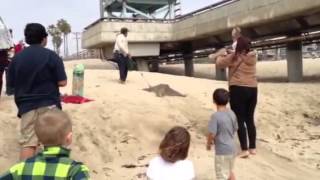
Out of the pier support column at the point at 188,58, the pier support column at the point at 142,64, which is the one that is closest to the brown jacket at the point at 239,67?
the pier support column at the point at 142,64

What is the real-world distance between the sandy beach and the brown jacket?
3.62 ft

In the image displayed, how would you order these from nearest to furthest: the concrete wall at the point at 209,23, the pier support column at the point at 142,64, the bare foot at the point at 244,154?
the bare foot at the point at 244,154
the concrete wall at the point at 209,23
the pier support column at the point at 142,64

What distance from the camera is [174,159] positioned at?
3.71 metres

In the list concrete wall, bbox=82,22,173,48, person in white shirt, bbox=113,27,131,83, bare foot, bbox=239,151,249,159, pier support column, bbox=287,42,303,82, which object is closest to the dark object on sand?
person in white shirt, bbox=113,27,131,83

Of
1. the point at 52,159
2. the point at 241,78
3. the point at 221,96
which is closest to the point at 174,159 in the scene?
the point at 52,159

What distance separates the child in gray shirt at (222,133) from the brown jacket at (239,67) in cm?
179

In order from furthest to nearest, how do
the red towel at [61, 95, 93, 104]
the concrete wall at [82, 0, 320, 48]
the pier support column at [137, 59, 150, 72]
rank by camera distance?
the pier support column at [137, 59, 150, 72]
the concrete wall at [82, 0, 320, 48]
the red towel at [61, 95, 93, 104]

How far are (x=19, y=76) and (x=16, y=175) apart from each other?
2796mm

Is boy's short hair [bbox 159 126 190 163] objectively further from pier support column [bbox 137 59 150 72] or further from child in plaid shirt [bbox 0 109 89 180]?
pier support column [bbox 137 59 150 72]

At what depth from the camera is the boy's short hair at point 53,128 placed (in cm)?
288

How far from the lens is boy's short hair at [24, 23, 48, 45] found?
217 inches

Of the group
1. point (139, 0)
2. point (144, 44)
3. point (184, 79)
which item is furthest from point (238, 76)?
point (139, 0)

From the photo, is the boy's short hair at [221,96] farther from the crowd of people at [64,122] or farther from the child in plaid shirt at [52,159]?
the child in plaid shirt at [52,159]

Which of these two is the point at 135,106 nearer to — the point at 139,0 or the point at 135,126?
the point at 135,126
